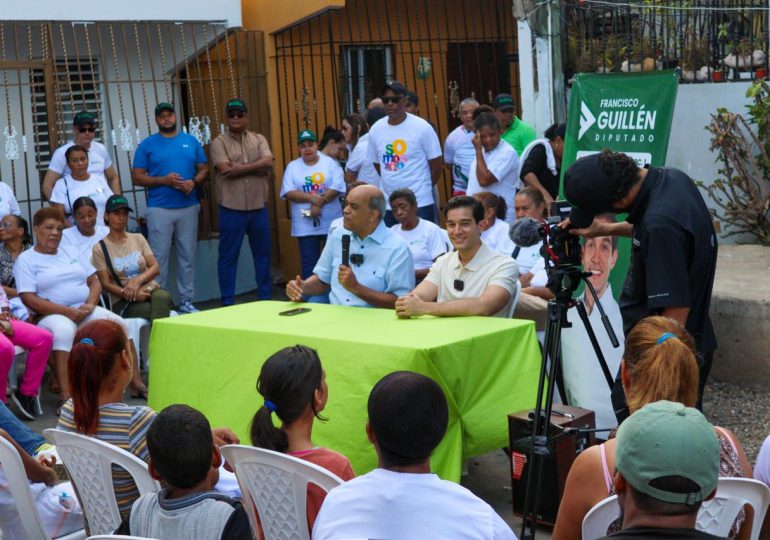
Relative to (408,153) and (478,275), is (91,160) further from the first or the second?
(478,275)

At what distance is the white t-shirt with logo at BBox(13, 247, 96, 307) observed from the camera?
7.94 meters

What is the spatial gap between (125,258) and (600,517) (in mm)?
6013

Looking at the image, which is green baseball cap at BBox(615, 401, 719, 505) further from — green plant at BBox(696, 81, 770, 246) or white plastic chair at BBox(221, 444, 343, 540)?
green plant at BBox(696, 81, 770, 246)

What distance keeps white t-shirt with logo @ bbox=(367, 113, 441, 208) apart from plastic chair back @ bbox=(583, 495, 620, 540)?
6489 millimetres

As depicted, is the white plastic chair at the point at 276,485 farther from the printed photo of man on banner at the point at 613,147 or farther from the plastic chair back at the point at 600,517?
the printed photo of man on banner at the point at 613,147

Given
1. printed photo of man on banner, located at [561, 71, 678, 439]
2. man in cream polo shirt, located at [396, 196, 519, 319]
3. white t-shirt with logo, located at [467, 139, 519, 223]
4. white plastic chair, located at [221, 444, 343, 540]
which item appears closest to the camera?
white plastic chair, located at [221, 444, 343, 540]

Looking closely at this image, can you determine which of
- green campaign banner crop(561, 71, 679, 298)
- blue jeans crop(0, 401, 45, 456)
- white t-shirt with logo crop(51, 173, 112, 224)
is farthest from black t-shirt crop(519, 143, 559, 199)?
blue jeans crop(0, 401, 45, 456)

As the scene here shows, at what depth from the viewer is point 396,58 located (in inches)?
513

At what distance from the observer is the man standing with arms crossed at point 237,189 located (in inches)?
400

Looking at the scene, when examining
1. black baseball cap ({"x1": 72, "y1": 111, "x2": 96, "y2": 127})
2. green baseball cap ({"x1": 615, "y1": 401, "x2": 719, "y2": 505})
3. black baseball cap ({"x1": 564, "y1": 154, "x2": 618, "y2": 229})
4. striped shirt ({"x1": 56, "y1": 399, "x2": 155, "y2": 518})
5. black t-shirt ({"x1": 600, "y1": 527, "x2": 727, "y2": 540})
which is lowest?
striped shirt ({"x1": 56, "y1": 399, "x2": 155, "y2": 518})

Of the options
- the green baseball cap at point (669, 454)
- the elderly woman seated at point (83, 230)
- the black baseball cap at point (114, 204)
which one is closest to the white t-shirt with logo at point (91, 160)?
the elderly woman seated at point (83, 230)

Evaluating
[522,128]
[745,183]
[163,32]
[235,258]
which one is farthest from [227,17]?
[745,183]

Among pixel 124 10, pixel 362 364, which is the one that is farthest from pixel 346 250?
pixel 124 10

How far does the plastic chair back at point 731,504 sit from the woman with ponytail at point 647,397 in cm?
3
